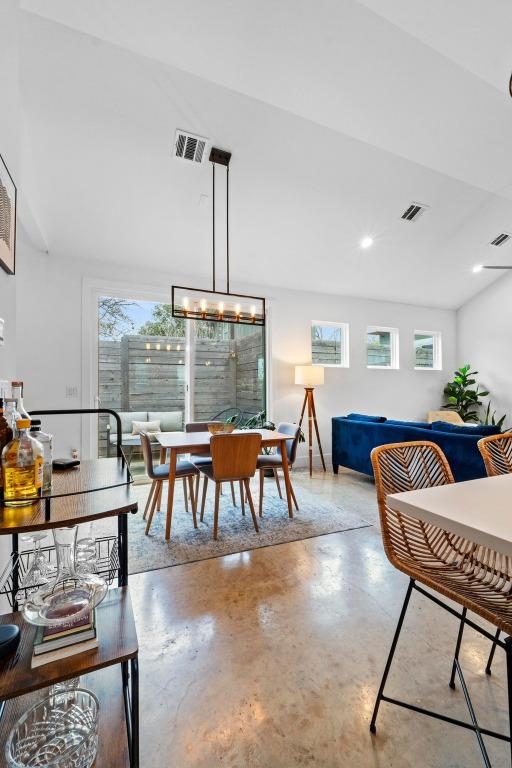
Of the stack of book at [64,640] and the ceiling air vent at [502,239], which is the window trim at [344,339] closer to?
the ceiling air vent at [502,239]

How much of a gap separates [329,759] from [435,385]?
619 centimetres

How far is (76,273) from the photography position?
3943 mm

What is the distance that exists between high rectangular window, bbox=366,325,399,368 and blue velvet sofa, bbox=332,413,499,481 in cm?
169

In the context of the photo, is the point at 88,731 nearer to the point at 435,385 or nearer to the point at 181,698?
the point at 181,698

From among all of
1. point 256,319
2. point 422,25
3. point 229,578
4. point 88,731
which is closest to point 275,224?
point 256,319

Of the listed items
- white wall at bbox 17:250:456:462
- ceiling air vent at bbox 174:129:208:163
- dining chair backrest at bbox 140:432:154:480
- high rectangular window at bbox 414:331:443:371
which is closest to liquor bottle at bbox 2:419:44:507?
dining chair backrest at bbox 140:432:154:480

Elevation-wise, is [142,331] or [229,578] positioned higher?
[142,331]

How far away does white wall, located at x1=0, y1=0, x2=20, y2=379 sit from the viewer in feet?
4.41

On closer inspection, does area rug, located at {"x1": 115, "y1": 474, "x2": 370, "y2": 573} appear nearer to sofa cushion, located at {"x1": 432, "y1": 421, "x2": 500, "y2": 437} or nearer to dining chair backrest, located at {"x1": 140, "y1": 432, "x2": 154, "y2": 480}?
dining chair backrest, located at {"x1": 140, "y1": 432, "x2": 154, "y2": 480}

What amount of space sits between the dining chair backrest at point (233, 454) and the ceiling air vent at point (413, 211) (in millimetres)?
3228

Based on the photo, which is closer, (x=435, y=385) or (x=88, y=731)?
(x=88, y=731)

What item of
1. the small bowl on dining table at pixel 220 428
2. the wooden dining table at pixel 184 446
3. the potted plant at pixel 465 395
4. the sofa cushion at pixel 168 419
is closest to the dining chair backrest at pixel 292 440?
the wooden dining table at pixel 184 446

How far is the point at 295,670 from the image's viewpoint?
1.43m

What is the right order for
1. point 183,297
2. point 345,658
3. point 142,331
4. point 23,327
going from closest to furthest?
point 345,658 → point 183,297 → point 23,327 → point 142,331
